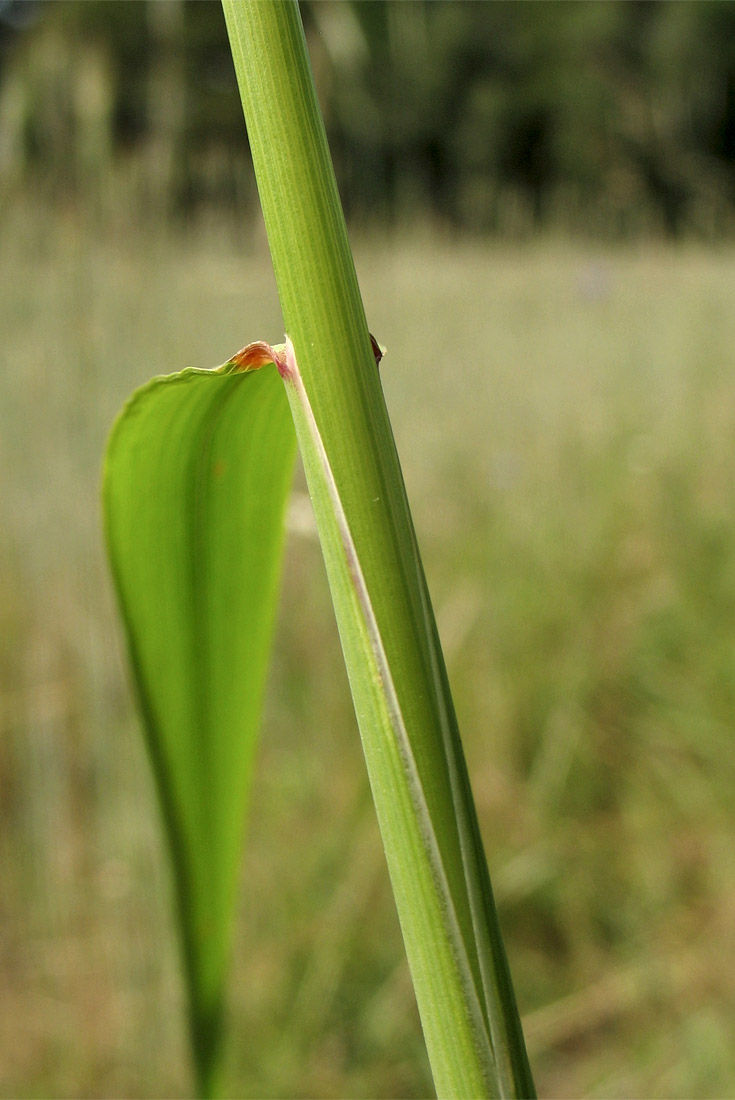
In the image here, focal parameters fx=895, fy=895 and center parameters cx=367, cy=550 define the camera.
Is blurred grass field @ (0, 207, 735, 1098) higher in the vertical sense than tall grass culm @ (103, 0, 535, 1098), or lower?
lower

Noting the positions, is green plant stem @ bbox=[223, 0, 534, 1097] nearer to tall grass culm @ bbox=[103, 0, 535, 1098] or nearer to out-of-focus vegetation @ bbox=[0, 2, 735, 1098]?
tall grass culm @ bbox=[103, 0, 535, 1098]

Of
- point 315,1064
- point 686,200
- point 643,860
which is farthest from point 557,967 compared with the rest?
point 686,200

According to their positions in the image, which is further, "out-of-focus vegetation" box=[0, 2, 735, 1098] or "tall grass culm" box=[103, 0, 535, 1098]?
"out-of-focus vegetation" box=[0, 2, 735, 1098]

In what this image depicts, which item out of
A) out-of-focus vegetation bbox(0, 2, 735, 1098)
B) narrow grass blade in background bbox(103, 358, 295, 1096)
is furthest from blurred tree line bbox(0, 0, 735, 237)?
narrow grass blade in background bbox(103, 358, 295, 1096)

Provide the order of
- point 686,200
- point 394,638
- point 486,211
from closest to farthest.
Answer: point 394,638 < point 486,211 < point 686,200

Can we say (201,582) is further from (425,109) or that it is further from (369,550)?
(425,109)

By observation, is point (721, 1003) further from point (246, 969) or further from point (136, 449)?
point (136, 449)

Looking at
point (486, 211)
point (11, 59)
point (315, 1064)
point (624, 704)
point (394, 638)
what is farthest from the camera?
point (486, 211)
